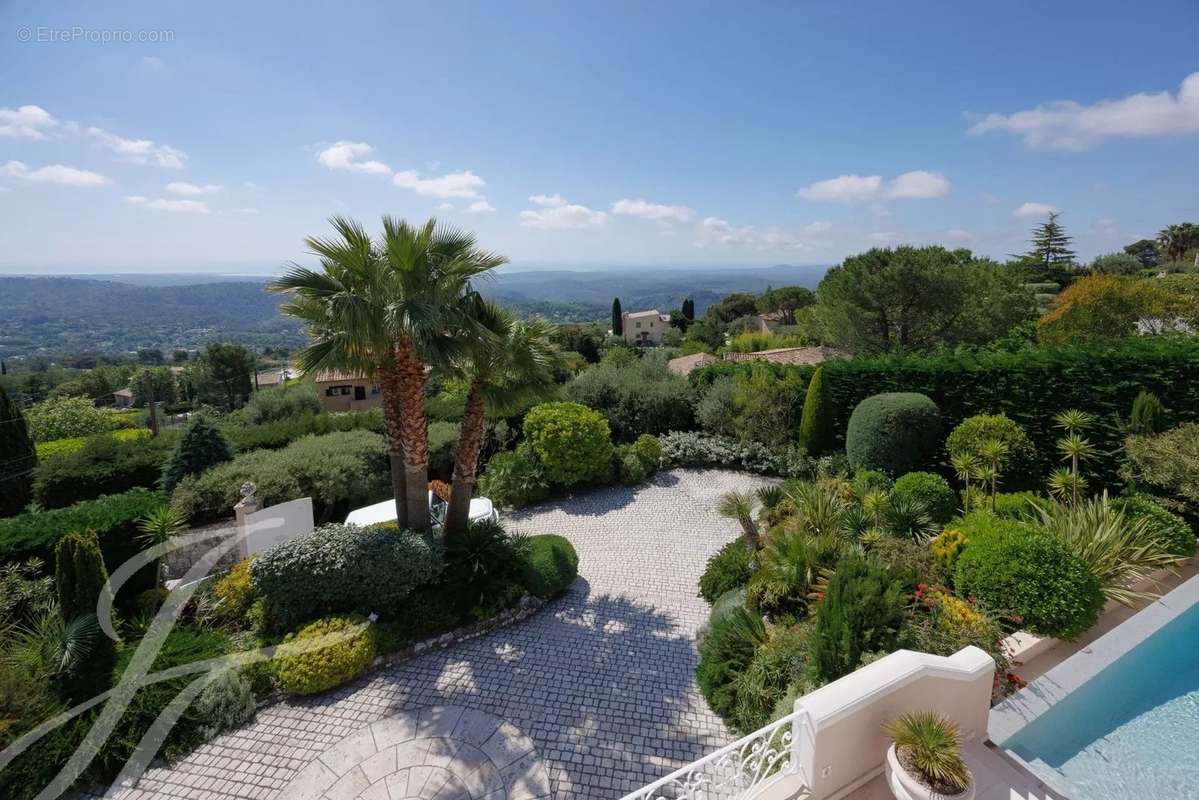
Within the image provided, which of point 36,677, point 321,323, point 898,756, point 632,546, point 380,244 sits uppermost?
point 380,244

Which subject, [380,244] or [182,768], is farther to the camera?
[380,244]

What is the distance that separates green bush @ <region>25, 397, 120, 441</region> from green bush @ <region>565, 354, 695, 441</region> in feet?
82.3

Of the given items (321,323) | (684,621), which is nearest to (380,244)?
(321,323)

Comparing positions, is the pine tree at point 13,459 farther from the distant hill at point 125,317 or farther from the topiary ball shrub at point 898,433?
the distant hill at point 125,317

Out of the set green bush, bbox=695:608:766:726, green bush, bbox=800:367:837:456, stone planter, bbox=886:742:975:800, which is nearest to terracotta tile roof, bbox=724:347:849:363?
green bush, bbox=800:367:837:456

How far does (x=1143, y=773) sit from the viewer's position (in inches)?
191

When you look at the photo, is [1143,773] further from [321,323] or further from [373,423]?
[373,423]

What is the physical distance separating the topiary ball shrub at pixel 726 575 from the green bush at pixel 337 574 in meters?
4.32

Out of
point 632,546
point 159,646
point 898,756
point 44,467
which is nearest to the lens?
point 898,756

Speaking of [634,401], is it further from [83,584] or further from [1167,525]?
[83,584]

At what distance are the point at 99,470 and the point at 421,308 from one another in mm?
10428

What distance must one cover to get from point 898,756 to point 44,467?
16914mm

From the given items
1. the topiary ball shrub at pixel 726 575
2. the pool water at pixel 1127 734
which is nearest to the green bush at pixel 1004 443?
the pool water at pixel 1127 734

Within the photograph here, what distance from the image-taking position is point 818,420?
14.0m
